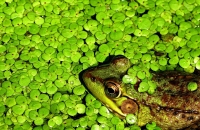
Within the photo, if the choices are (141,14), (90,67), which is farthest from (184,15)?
(90,67)

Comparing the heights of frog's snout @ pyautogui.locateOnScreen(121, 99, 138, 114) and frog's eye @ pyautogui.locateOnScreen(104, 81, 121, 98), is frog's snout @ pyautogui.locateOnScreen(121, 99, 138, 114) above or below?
below

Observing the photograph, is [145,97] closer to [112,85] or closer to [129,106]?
[129,106]

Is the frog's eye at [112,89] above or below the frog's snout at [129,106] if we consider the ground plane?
above

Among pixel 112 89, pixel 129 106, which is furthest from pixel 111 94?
pixel 129 106

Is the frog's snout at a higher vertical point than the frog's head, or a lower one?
lower

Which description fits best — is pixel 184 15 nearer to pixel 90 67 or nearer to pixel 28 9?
pixel 90 67

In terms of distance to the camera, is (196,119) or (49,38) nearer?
(196,119)
